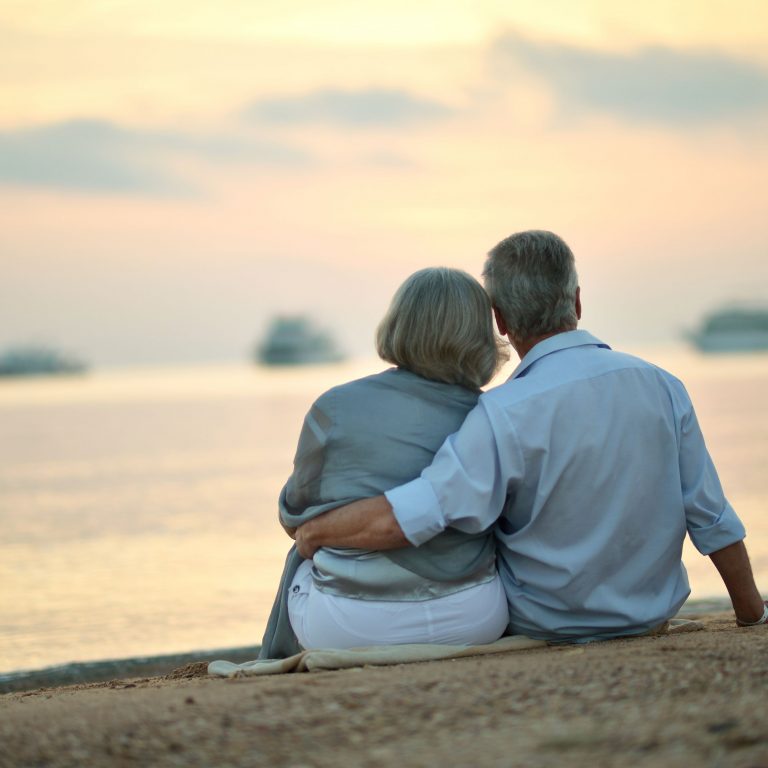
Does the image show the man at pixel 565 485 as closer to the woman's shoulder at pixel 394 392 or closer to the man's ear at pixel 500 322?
the man's ear at pixel 500 322

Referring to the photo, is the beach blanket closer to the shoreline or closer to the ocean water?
the shoreline

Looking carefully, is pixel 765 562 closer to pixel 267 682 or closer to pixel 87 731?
pixel 267 682

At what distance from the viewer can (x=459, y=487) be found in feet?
10.1

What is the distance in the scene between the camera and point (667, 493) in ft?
10.8

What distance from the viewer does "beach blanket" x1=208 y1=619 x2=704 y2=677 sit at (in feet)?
10.2

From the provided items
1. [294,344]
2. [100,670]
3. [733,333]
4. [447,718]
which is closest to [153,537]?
[100,670]

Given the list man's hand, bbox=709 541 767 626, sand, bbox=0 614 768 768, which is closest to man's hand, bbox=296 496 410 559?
sand, bbox=0 614 768 768

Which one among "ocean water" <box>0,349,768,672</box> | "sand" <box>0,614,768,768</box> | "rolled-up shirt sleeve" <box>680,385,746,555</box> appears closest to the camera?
"sand" <box>0,614,768,768</box>

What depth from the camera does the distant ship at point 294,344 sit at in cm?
9588

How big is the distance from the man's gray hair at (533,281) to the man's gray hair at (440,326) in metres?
0.07

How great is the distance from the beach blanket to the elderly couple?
5 cm

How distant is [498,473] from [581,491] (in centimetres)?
23

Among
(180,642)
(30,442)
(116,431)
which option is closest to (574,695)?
(180,642)

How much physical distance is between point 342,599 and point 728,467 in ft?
46.0
